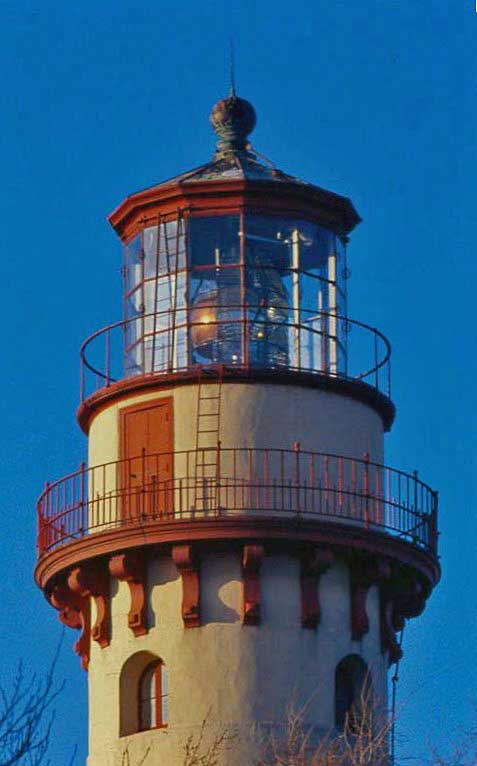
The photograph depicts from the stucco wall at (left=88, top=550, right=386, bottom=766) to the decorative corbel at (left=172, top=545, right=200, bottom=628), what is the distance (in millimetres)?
113

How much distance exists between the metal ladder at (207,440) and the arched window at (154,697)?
212 cm

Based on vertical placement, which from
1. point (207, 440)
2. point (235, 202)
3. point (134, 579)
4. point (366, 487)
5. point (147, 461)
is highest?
point (235, 202)

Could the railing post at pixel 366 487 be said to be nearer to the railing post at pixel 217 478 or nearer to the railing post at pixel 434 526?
the railing post at pixel 434 526

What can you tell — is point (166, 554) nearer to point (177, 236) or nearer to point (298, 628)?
point (298, 628)

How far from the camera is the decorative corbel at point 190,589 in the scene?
35.4 m

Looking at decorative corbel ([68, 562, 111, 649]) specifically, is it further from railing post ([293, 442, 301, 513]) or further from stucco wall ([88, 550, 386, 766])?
railing post ([293, 442, 301, 513])

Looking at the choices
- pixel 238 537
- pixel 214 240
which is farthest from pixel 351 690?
pixel 214 240

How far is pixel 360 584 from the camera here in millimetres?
36375

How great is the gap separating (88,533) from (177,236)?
4.01 metres

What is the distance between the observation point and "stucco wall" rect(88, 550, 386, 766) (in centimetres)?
3531

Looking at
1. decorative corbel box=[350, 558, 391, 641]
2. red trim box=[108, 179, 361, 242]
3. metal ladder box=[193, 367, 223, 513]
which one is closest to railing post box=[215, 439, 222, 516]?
metal ladder box=[193, 367, 223, 513]

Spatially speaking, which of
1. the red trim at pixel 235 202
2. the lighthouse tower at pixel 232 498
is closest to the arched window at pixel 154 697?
the lighthouse tower at pixel 232 498

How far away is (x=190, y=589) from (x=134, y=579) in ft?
2.58

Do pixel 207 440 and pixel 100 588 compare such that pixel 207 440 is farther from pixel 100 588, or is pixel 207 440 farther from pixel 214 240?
pixel 214 240
